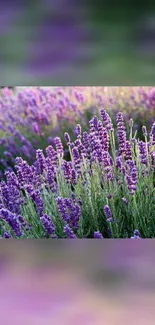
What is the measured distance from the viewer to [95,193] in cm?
437

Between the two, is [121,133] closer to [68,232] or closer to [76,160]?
[76,160]

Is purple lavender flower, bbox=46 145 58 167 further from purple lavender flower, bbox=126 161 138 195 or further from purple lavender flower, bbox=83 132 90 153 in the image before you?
purple lavender flower, bbox=126 161 138 195

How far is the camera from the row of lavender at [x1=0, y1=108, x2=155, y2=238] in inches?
171

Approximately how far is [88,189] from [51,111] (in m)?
0.61

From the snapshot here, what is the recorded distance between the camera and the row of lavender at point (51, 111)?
14.4ft

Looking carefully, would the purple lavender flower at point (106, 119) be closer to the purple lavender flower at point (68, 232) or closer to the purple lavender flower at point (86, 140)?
the purple lavender flower at point (86, 140)

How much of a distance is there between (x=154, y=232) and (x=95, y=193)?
0.49m

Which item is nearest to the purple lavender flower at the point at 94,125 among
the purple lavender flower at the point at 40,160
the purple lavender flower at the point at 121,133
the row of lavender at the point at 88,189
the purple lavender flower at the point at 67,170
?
the row of lavender at the point at 88,189

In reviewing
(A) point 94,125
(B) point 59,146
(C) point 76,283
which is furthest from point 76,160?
(C) point 76,283

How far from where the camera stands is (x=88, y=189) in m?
4.38
